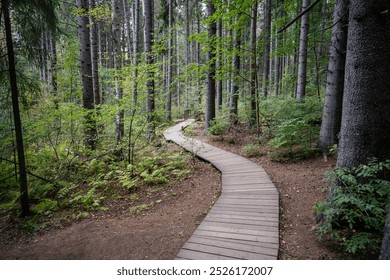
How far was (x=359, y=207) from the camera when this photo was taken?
113 inches

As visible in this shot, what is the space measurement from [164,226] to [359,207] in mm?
3369

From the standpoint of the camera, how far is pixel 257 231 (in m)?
3.57

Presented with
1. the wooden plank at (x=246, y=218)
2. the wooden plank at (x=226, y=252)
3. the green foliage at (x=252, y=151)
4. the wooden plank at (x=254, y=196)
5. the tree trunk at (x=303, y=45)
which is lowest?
the wooden plank at (x=226, y=252)

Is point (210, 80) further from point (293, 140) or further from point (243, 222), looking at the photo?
point (243, 222)

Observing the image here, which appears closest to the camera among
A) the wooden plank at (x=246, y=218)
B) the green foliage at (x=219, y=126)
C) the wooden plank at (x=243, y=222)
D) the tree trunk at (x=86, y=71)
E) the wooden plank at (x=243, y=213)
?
the wooden plank at (x=243, y=222)

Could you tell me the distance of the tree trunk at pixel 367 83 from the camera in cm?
286

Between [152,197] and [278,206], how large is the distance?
3.45 m

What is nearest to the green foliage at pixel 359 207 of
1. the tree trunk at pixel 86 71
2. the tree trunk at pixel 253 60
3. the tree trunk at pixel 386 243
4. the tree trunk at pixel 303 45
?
the tree trunk at pixel 386 243

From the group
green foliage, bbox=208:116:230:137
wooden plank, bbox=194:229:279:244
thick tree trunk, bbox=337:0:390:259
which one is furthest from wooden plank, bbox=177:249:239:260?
green foliage, bbox=208:116:230:137

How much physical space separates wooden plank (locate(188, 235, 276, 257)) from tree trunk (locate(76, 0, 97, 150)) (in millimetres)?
6441

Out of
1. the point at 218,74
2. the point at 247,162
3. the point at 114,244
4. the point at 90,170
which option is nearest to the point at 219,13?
the point at 218,74

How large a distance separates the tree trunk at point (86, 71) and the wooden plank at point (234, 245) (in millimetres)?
6441

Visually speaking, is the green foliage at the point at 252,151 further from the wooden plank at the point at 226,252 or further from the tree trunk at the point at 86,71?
the tree trunk at the point at 86,71

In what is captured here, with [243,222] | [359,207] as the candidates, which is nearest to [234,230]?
[243,222]
